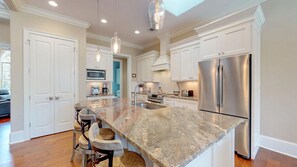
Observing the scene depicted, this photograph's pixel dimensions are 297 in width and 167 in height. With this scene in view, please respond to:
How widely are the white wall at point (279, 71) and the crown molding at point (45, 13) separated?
14.2ft

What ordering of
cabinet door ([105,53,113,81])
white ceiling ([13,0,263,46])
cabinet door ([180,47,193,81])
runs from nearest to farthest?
white ceiling ([13,0,263,46])
cabinet door ([180,47,193,81])
cabinet door ([105,53,113,81])

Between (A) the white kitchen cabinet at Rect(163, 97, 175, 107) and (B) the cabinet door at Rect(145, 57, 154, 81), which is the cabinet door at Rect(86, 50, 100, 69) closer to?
(B) the cabinet door at Rect(145, 57, 154, 81)

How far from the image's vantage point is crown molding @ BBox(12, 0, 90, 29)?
9.15ft

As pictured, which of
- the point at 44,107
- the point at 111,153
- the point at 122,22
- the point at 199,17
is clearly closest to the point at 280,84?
the point at 199,17

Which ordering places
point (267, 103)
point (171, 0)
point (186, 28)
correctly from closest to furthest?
point (267, 103) → point (171, 0) → point (186, 28)

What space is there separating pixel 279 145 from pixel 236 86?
4.57ft

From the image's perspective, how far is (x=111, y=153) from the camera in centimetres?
92

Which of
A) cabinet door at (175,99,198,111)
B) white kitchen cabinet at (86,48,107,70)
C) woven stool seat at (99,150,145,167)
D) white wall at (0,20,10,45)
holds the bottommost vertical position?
woven stool seat at (99,150,145,167)

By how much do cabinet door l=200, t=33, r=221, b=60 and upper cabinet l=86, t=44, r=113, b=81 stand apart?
3.15 m

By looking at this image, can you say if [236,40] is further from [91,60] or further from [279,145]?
[91,60]

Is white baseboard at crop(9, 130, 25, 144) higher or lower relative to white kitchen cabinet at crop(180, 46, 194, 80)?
lower

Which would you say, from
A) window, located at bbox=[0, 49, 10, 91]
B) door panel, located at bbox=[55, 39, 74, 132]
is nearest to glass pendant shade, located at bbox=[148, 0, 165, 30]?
door panel, located at bbox=[55, 39, 74, 132]

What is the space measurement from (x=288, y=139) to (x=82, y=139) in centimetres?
345

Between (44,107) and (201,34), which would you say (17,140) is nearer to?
(44,107)
